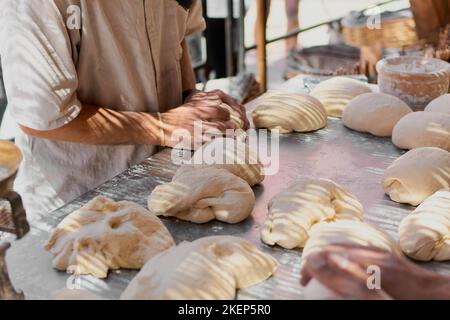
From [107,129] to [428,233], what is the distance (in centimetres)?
97

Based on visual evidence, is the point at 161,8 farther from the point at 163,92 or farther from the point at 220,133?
the point at 220,133

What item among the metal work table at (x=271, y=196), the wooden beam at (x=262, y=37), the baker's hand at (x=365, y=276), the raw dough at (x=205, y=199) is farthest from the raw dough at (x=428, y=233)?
A: the wooden beam at (x=262, y=37)

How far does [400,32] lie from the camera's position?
334cm

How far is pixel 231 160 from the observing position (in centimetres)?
164

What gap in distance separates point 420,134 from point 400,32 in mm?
1717

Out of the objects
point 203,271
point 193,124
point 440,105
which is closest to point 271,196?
point 193,124

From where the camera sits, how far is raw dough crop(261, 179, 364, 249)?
1.34 metres

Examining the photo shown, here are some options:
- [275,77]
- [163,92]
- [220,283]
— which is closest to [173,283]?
[220,283]

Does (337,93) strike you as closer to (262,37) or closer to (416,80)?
(416,80)

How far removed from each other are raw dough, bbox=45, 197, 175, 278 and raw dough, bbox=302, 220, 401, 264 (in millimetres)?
336

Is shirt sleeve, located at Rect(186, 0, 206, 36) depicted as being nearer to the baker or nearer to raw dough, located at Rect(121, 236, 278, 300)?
the baker

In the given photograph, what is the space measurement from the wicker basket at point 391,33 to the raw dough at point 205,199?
7.20 ft

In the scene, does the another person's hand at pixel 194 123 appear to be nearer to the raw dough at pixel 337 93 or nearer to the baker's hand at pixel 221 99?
the baker's hand at pixel 221 99

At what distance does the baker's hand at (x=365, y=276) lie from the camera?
92 cm
